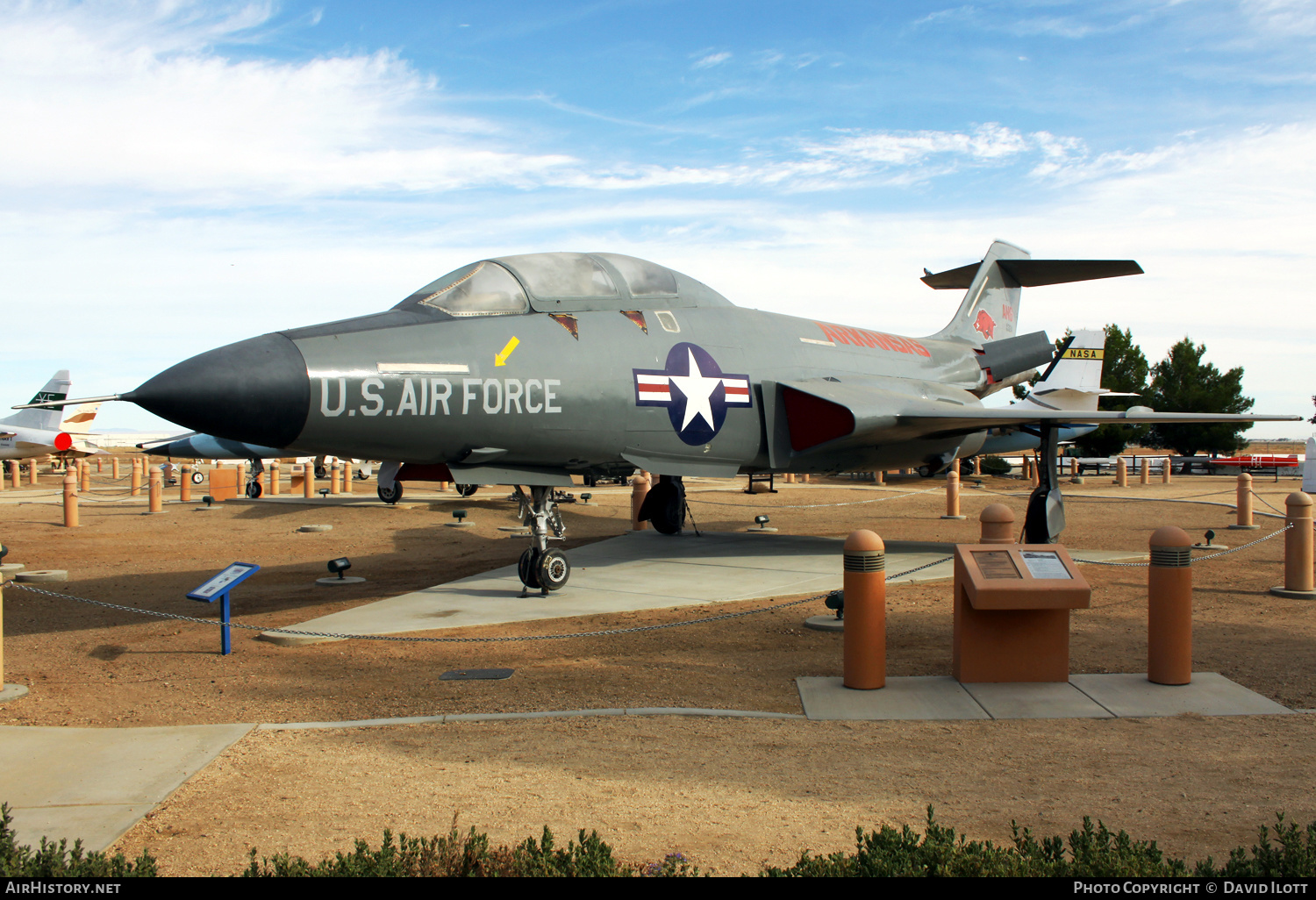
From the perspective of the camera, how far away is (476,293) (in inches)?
352

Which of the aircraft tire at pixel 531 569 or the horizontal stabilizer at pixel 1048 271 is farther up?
the horizontal stabilizer at pixel 1048 271

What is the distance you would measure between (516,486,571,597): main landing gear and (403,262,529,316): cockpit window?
193cm

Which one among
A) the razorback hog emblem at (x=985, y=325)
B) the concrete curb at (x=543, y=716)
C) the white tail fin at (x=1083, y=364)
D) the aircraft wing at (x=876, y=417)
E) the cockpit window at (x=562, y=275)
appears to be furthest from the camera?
the white tail fin at (x=1083, y=364)

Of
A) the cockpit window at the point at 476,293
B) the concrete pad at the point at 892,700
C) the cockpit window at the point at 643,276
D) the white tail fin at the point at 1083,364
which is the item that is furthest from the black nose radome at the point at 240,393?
the white tail fin at the point at 1083,364

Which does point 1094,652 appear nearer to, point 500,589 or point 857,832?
point 857,832

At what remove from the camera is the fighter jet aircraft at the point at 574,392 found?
24.3ft

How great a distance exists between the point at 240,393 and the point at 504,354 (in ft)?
8.18

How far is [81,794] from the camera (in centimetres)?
416

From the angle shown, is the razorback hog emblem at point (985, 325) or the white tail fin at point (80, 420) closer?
the razorback hog emblem at point (985, 325)

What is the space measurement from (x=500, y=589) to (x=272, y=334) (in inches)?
160

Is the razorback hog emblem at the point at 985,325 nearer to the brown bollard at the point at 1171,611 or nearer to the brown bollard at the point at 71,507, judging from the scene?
the brown bollard at the point at 1171,611

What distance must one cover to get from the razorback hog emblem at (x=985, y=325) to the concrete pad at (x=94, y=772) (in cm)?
1502
